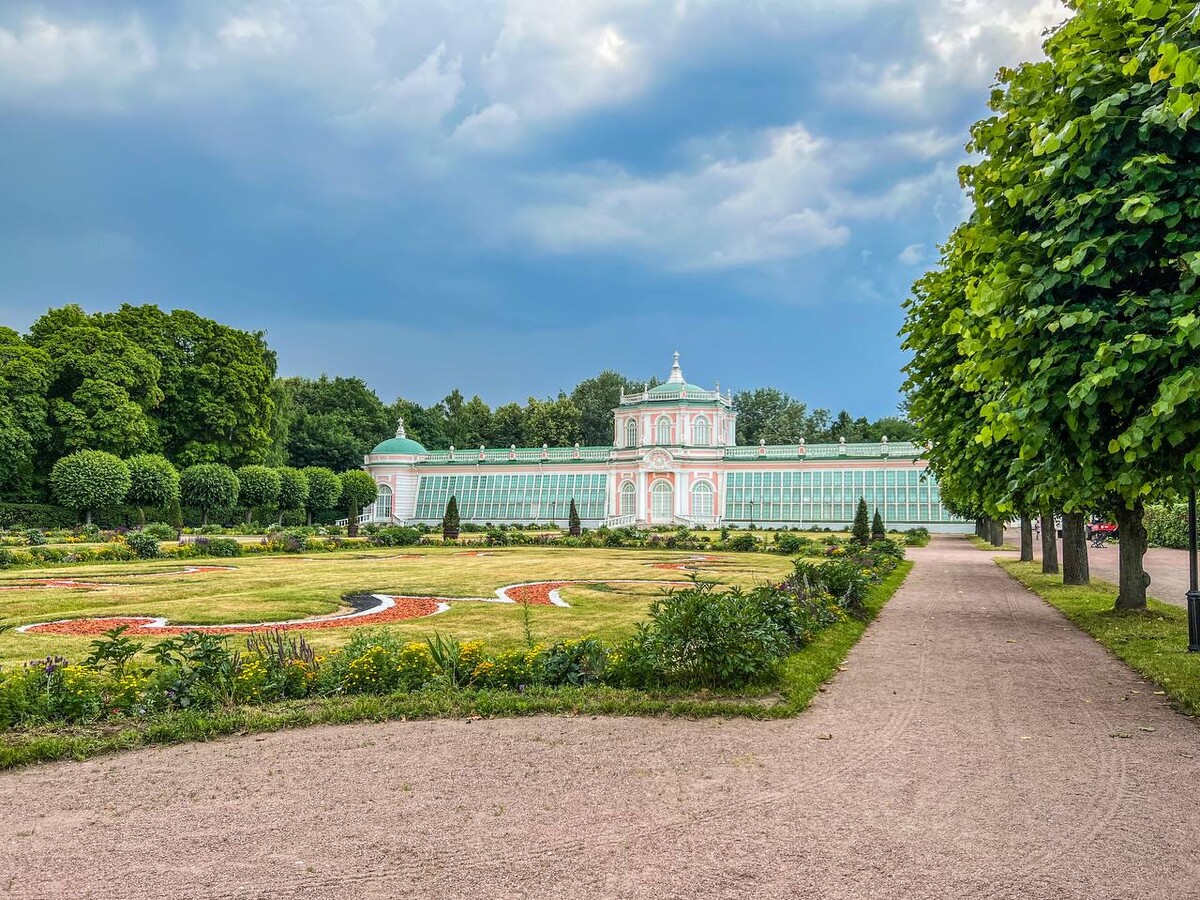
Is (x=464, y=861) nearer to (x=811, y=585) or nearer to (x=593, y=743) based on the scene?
(x=593, y=743)

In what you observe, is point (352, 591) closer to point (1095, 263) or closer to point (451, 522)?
point (1095, 263)

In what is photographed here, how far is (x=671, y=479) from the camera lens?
5569cm

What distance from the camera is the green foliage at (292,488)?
46244mm

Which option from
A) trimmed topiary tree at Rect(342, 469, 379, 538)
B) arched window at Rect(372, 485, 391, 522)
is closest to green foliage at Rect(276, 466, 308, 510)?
trimmed topiary tree at Rect(342, 469, 379, 538)

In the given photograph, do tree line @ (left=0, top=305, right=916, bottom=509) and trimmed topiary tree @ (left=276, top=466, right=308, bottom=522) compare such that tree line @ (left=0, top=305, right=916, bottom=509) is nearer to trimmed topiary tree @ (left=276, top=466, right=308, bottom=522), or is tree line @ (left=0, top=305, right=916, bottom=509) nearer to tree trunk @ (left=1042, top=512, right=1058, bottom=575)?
trimmed topiary tree @ (left=276, top=466, right=308, bottom=522)

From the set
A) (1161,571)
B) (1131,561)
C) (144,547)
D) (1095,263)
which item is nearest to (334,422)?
(144,547)

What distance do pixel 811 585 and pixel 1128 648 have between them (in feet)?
14.4

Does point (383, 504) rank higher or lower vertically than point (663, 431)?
lower

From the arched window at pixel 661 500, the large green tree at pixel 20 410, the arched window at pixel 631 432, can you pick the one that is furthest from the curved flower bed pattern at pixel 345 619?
the arched window at pixel 631 432

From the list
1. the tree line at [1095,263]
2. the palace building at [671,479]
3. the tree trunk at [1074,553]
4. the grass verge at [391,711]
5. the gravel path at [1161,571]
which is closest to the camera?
the tree line at [1095,263]

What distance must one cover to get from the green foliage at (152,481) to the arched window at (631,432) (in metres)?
29.8

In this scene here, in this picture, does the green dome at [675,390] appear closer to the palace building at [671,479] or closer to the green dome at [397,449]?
the palace building at [671,479]

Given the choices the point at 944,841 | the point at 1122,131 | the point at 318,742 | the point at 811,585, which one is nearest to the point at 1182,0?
the point at 1122,131

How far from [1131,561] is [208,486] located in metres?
39.5
